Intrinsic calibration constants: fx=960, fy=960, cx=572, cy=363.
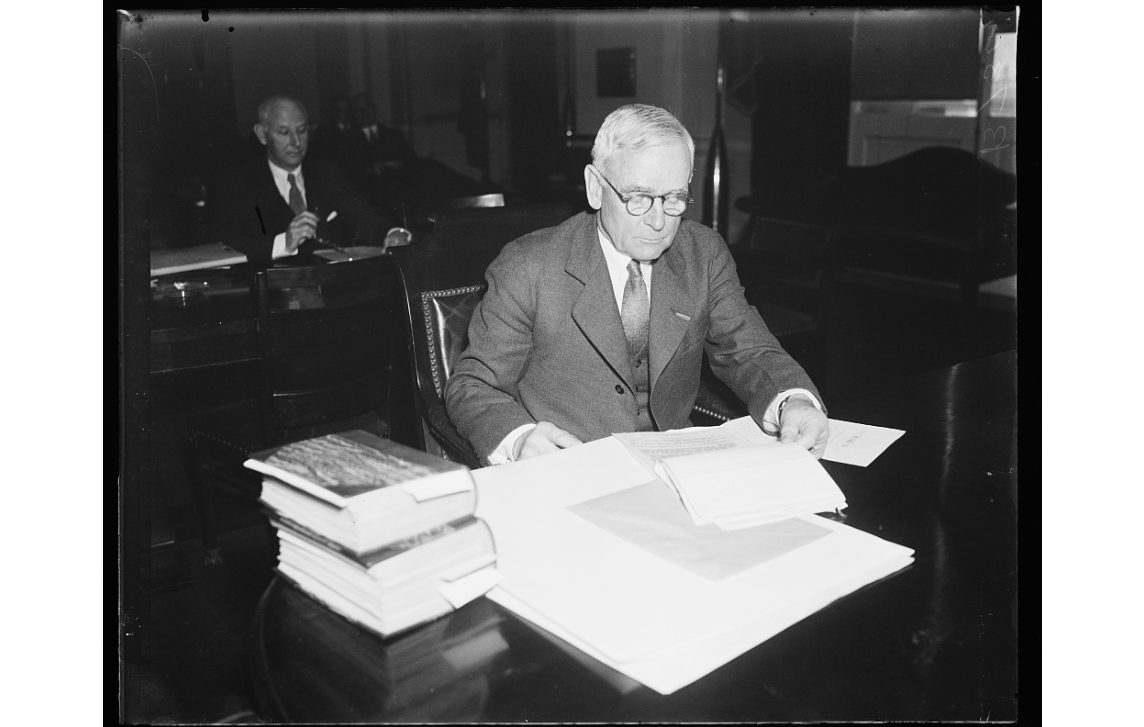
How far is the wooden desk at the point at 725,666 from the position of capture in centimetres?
93

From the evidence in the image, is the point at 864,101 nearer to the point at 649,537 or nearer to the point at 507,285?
the point at 507,285

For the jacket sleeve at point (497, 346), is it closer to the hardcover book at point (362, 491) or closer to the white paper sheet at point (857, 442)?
the white paper sheet at point (857, 442)

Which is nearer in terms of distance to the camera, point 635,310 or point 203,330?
point 635,310

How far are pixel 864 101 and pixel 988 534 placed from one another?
6449mm

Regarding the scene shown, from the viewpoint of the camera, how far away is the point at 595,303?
6.29 ft

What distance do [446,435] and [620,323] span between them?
421mm

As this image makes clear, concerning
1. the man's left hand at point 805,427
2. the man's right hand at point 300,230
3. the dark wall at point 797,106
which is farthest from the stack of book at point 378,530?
the dark wall at point 797,106

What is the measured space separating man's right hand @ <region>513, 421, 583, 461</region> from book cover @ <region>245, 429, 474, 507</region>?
1.75ft

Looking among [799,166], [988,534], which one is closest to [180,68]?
[988,534]

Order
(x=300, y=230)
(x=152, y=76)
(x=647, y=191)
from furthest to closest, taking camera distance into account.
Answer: (x=300, y=230) < (x=647, y=191) < (x=152, y=76)

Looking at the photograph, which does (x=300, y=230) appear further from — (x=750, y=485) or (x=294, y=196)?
(x=750, y=485)

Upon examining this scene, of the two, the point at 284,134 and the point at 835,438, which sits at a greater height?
the point at 284,134

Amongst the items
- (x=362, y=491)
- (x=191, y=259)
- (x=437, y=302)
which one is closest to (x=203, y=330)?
(x=191, y=259)
